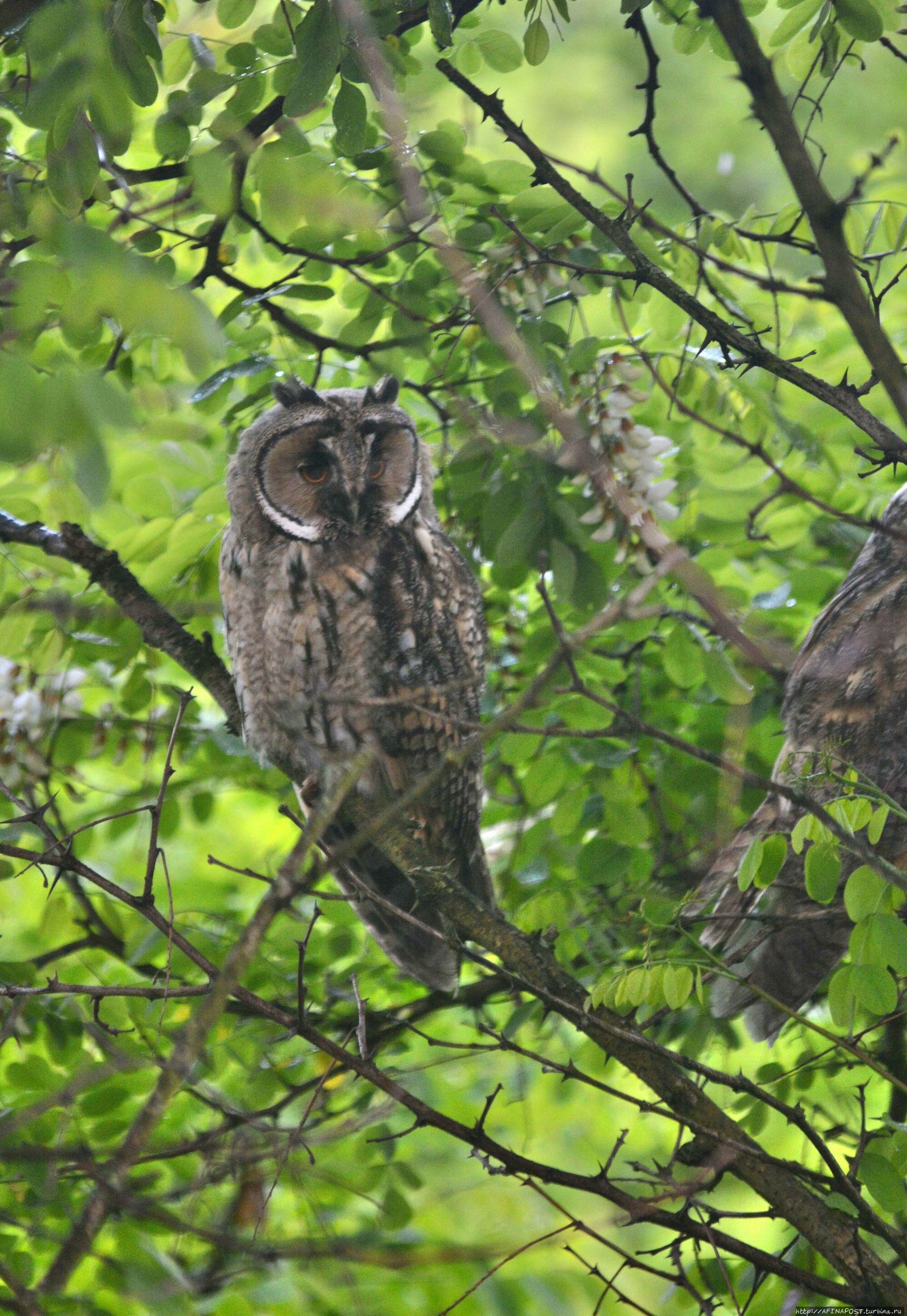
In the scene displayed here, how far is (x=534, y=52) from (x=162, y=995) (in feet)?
4.50

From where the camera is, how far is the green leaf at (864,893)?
125cm

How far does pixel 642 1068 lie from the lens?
1.45m

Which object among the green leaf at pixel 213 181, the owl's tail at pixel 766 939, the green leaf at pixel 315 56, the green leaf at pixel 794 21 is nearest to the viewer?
the green leaf at pixel 213 181

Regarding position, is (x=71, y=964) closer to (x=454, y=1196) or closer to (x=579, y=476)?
(x=454, y=1196)

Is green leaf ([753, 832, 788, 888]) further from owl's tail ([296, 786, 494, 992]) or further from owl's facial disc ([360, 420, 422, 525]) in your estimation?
owl's facial disc ([360, 420, 422, 525])

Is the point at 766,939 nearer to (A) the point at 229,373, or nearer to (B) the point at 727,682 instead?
(B) the point at 727,682

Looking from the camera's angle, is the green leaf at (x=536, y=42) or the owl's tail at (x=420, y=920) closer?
the green leaf at (x=536, y=42)

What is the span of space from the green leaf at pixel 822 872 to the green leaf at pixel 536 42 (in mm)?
1154

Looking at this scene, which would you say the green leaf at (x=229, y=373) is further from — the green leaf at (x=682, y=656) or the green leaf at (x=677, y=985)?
the green leaf at (x=677, y=985)

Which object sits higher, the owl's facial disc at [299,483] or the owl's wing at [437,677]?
the owl's facial disc at [299,483]

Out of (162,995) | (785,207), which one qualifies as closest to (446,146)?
(785,207)

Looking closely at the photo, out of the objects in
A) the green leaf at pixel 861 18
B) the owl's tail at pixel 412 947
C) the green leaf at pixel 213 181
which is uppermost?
the green leaf at pixel 861 18

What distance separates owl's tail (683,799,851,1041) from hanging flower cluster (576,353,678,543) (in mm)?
571

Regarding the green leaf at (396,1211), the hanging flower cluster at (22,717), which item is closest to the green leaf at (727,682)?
the green leaf at (396,1211)
